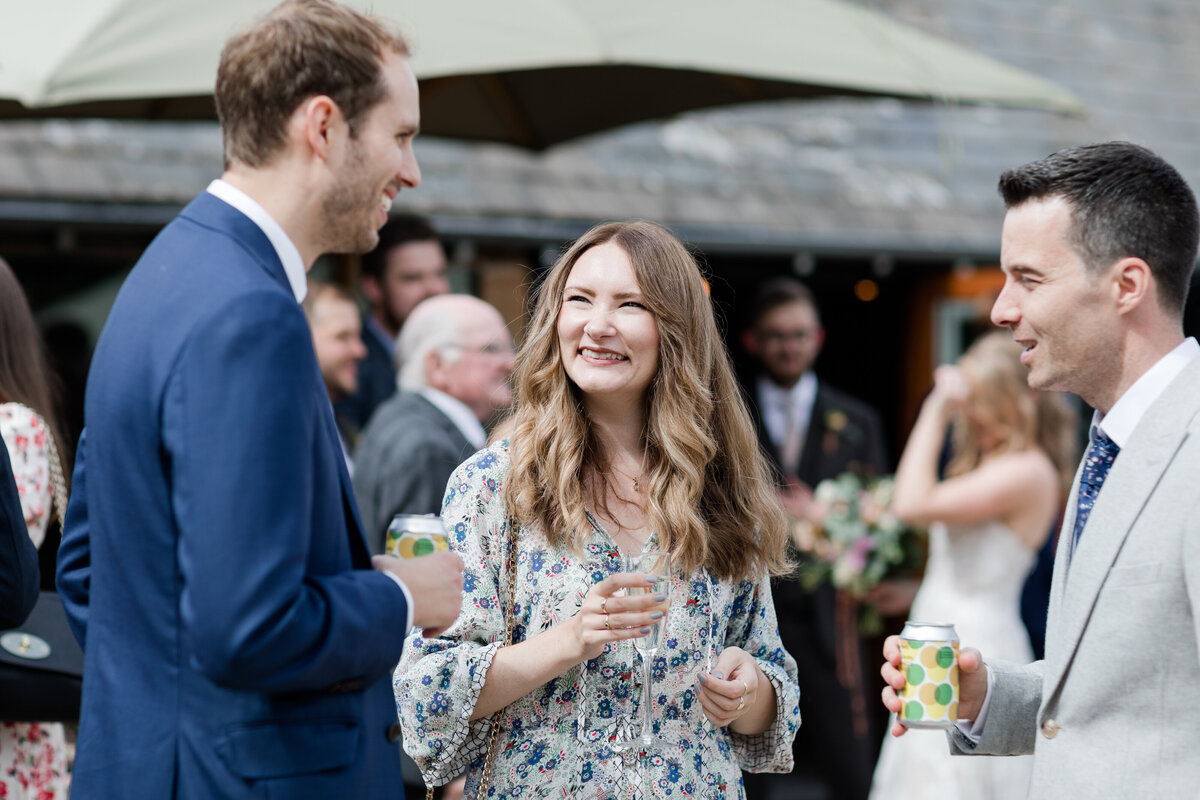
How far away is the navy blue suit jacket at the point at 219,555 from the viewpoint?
5.60ft

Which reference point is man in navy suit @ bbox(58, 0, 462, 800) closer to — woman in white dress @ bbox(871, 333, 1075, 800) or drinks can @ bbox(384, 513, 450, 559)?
drinks can @ bbox(384, 513, 450, 559)

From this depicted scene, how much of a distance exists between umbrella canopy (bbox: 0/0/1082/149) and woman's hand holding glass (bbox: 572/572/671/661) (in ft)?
6.17

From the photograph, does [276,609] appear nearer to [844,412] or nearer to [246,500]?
[246,500]

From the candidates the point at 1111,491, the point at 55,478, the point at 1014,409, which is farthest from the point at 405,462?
the point at 1014,409

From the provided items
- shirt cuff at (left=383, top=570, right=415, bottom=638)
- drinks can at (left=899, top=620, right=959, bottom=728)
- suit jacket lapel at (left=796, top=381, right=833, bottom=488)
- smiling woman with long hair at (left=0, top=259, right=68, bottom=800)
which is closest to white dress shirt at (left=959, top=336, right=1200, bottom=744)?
drinks can at (left=899, top=620, right=959, bottom=728)

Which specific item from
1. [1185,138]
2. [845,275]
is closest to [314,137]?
[845,275]

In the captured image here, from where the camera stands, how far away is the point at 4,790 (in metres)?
2.96

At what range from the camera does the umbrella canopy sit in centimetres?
349

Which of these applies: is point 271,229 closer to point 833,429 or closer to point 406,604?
point 406,604

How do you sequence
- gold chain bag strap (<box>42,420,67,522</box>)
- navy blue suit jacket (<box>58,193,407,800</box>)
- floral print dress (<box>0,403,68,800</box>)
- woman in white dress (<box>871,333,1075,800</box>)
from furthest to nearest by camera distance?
1. woman in white dress (<box>871,333,1075,800</box>)
2. gold chain bag strap (<box>42,420,67,522</box>)
3. floral print dress (<box>0,403,68,800</box>)
4. navy blue suit jacket (<box>58,193,407,800</box>)

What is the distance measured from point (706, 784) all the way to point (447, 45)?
2.27 meters

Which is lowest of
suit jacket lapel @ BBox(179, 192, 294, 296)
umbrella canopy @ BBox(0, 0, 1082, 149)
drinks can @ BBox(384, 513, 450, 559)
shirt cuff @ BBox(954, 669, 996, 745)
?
shirt cuff @ BBox(954, 669, 996, 745)

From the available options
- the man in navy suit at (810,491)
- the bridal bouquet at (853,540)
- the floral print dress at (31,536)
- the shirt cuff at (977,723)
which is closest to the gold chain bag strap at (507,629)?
the shirt cuff at (977,723)

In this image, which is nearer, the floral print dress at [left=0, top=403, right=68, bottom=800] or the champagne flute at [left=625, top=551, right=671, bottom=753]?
the champagne flute at [left=625, top=551, right=671, bottom=753]
